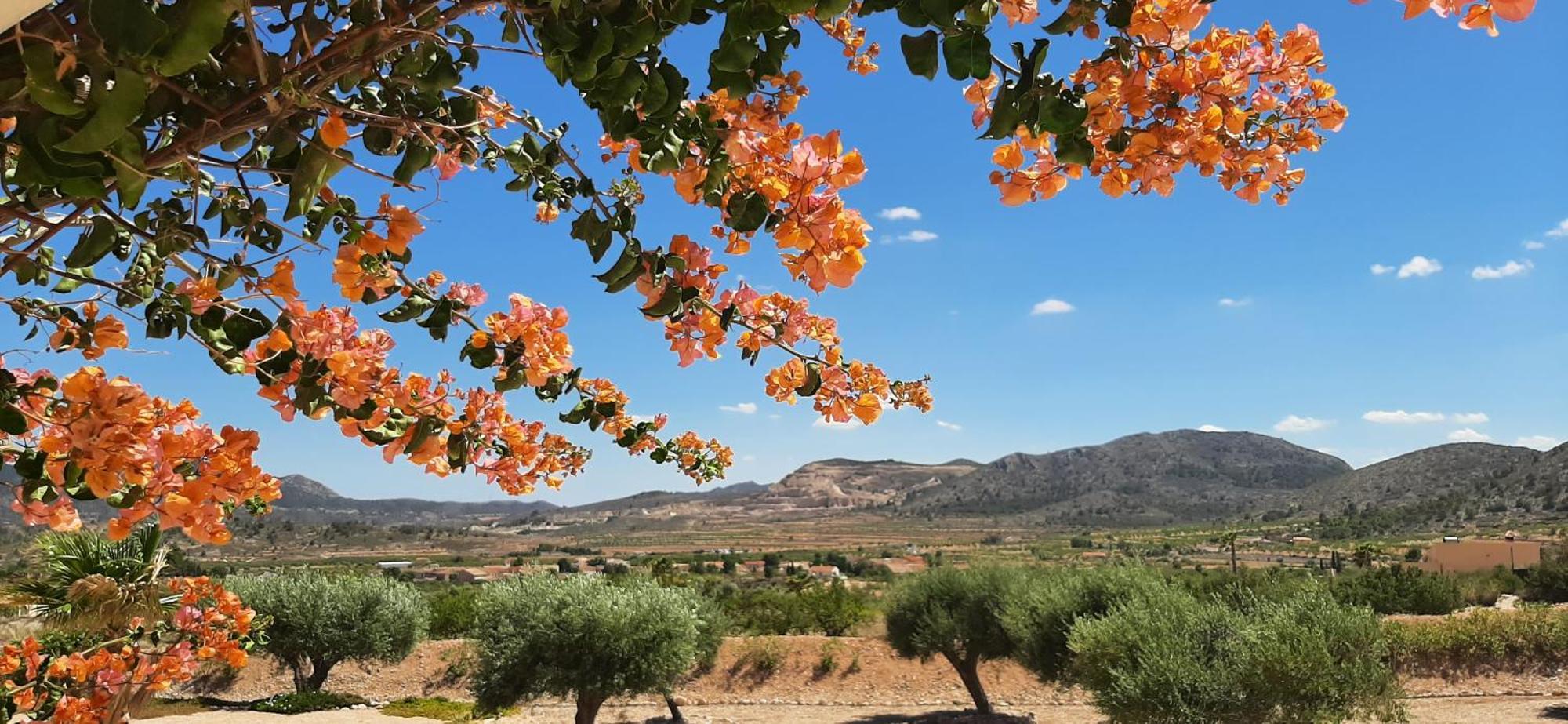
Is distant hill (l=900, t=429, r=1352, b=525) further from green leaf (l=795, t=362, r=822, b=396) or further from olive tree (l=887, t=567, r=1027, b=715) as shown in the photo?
green leaf (l=795, t=362, r=822, b=396)

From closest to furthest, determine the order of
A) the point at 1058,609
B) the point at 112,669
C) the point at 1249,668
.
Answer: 1. the point at 112,669
2. the point at 1249,668
3. the point at 1058,609

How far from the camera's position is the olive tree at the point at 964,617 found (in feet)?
54.1

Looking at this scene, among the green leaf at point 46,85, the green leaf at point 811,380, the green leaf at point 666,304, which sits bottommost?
the green leaf at point 811,380

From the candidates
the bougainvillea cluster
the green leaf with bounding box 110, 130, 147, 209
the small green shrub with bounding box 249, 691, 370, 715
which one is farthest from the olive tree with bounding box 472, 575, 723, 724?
the green leaf with bounding box 110, 130, 147, 209

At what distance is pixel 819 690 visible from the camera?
19266 millimetres

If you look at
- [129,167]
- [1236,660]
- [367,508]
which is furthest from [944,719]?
[367,508]

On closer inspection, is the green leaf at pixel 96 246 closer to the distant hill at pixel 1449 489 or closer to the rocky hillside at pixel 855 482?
the distant hill at pixel 1449 489

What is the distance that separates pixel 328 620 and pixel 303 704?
2.49m

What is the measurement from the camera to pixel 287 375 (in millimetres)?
1681

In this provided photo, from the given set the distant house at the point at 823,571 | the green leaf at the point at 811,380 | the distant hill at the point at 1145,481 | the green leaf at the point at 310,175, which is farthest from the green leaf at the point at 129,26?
the distant hill at the point at 1145,481

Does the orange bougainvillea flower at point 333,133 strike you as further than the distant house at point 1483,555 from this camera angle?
No

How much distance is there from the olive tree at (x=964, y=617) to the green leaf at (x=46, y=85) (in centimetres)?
1610

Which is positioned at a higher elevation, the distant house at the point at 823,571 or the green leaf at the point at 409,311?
the green leaf at the point at 409,311

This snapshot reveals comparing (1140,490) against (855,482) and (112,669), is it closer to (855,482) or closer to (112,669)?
(855,482)
